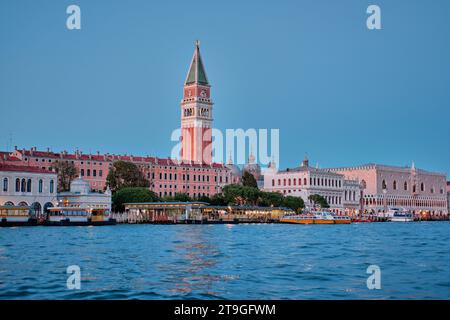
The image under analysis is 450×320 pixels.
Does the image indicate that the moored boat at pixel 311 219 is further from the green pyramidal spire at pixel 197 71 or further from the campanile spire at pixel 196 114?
the green pyramidal spire at pixel 197 71

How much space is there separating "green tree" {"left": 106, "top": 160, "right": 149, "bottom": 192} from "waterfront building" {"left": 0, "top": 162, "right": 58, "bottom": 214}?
1397 centimetres

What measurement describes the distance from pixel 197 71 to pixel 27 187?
194ft

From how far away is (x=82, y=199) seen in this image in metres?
72.4

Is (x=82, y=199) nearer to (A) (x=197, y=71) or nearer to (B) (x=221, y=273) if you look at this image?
(B) (x=221, y=273)

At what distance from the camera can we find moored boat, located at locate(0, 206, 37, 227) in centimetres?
6061

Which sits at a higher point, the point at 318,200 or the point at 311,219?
the point at 318,200

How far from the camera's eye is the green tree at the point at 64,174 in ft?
273

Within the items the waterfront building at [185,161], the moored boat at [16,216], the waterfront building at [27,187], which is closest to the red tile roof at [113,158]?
the waterfront building at [185,161]

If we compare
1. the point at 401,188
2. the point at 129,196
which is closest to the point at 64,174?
the point at 129,196

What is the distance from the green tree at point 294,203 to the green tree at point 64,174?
28.8 meters

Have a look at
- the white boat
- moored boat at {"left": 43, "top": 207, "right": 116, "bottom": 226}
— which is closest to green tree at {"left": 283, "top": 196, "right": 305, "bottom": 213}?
the white boat

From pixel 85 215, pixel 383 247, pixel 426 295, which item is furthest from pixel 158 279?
pixel 85 215
